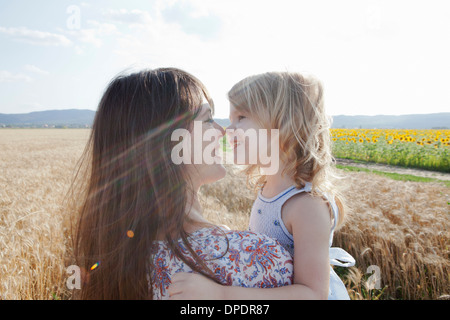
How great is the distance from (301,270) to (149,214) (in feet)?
2.42

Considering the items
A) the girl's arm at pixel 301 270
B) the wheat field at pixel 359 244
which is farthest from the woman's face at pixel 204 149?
the wheat field at pixel 359 244

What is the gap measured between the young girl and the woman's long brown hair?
1.86 feet

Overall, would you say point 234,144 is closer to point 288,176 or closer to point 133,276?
point 288,176

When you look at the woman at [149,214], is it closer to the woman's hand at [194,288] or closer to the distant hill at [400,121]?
the woman's hand at [194,288]

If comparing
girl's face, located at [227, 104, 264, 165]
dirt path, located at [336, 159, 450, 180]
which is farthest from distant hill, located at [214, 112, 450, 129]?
girl's face, located at [227, 104, 264, 165]

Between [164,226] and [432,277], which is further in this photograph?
[432,277]

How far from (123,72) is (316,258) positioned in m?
1.37

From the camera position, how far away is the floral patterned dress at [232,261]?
1354 mm

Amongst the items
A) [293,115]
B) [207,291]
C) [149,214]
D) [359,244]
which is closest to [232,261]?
[207,291]

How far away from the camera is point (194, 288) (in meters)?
1.24

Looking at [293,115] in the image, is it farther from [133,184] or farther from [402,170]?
[402,170]

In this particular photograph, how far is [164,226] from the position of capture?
1457 millimetres
